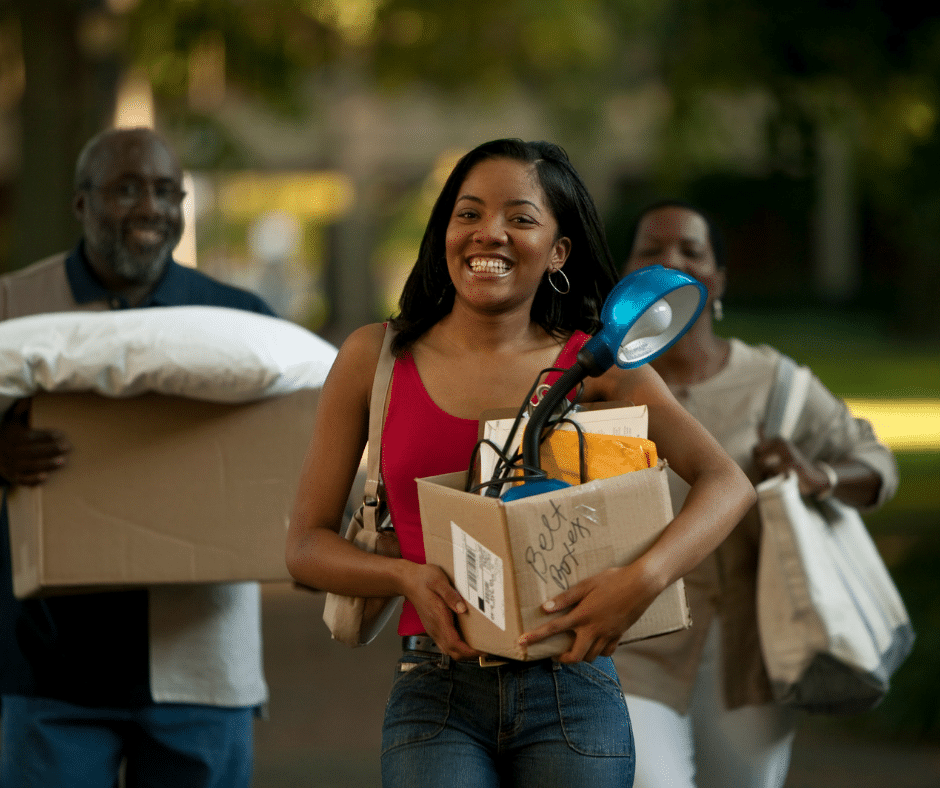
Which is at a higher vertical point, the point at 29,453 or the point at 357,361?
the point at 357,361

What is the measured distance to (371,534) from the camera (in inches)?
91.9

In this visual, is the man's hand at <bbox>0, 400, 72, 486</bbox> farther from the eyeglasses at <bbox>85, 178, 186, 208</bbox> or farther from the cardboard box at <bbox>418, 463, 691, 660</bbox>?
the cardboard box at <bbox>418, 463, 691, 660</bbox>

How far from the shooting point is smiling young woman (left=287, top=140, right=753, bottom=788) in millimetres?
2156

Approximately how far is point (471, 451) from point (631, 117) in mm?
27533

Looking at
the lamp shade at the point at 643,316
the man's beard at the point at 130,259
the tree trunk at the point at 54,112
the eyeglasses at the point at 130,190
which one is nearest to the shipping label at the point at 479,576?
the lamp shade at the point at 643,316

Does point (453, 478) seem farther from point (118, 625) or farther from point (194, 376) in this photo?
point (118, 625)

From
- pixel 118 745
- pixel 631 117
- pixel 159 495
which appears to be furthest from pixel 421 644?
pixel 631 117

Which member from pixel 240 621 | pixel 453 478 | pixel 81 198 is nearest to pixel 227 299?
pixel 81 198

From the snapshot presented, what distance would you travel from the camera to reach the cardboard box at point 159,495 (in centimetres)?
301

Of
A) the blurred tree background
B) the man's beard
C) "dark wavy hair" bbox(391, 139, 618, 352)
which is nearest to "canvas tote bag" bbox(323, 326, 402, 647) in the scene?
"dark wavy hair" bbox(391, 139, 618, 352)

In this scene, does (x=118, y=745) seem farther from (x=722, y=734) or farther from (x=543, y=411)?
(x=543, y=411)

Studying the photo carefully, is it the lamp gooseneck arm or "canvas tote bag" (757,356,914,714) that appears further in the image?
"canvas tote bag" (757,356,914,714)

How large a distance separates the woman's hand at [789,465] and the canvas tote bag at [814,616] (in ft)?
0.12

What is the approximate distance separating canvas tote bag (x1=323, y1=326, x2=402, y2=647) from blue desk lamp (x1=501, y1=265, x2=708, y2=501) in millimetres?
354
